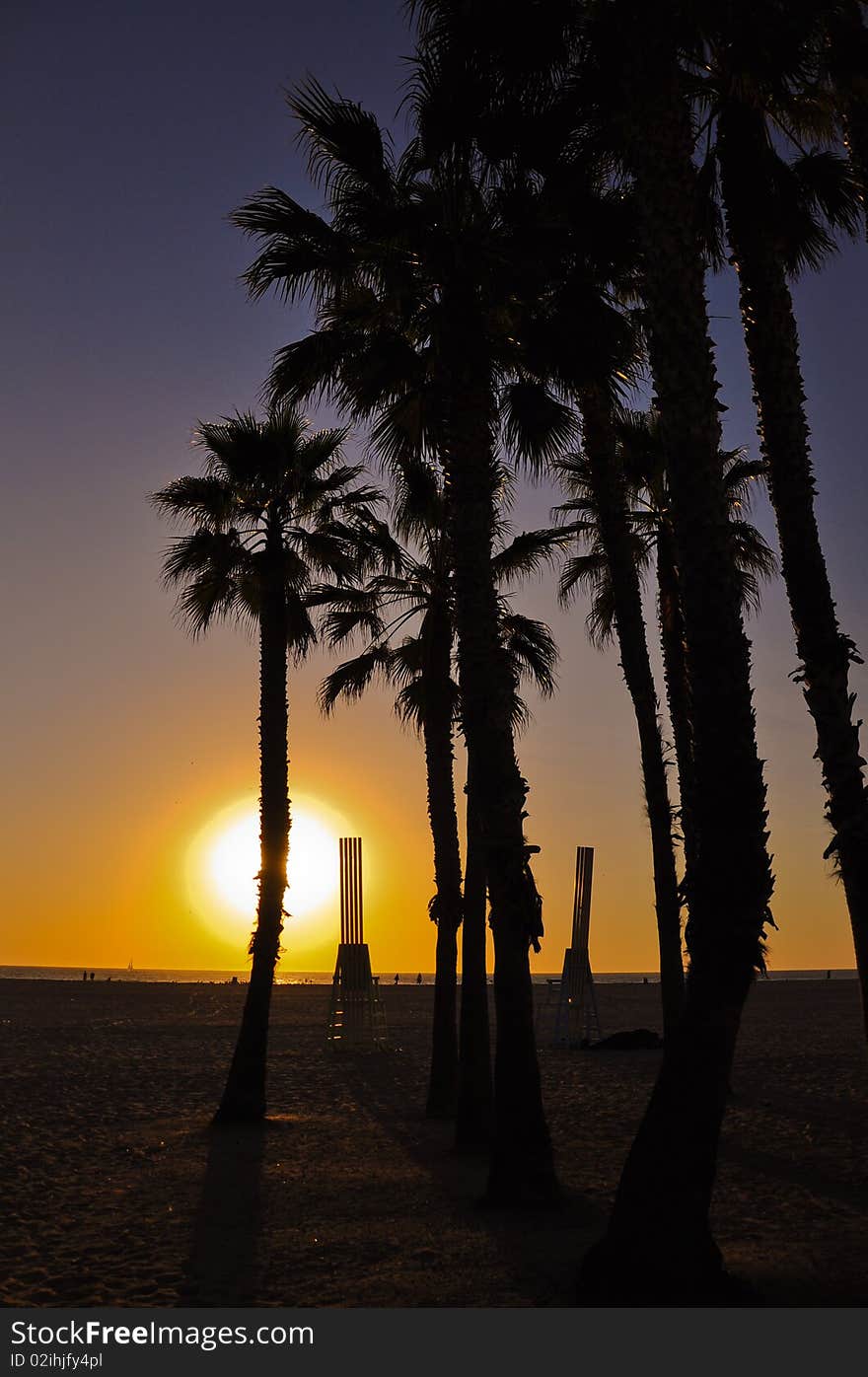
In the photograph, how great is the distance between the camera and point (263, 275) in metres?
13.4

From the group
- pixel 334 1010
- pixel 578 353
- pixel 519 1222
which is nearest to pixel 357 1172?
pixel 519 1222

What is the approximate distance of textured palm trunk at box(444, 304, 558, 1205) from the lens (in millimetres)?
11352

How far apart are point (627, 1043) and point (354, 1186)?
51.6 feet

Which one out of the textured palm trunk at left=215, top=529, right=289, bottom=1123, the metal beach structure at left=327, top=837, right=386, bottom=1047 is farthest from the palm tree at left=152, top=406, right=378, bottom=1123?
the metal beach structure at left=327, top=837, right=386, bottom=1047

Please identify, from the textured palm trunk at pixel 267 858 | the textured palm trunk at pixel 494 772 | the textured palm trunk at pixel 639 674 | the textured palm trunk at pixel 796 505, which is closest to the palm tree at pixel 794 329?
the textured palm trunk at pixel 796 505

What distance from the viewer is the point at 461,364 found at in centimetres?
1288

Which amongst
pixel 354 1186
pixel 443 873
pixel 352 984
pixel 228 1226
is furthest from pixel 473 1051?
pixel 352 984

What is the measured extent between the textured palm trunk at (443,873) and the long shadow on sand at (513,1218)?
0.77 meters

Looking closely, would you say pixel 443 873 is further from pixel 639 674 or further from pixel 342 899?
pixel 342 899

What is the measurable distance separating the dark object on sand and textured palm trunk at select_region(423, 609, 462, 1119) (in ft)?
29.6

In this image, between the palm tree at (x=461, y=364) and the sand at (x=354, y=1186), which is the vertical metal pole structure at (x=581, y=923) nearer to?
the sand at (x=354, y=1186)

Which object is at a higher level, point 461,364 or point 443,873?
point 461,364

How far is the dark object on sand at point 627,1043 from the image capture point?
2678 cm

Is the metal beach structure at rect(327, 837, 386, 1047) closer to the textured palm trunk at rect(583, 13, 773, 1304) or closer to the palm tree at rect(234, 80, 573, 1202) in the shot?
the palm tree at rect(234, 80, 573, 1202)
